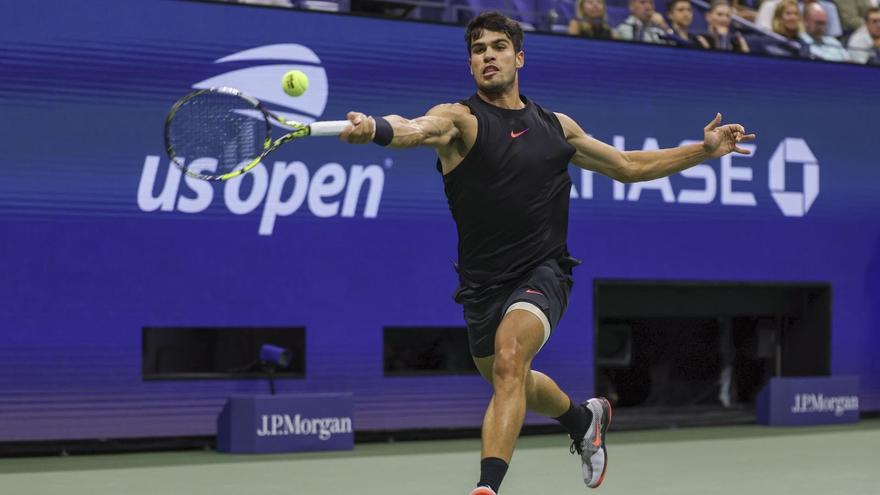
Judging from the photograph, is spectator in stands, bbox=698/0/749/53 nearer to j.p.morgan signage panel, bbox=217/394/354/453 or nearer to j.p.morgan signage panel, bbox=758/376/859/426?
j.p.morgan signage panel, bbox=758/376/859/426

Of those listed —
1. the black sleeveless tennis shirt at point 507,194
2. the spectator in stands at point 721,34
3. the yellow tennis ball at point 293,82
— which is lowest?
the black sleeveless tennis shirt at point 507,194

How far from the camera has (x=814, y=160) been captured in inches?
469

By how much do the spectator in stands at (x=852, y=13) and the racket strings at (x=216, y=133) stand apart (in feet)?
28.6

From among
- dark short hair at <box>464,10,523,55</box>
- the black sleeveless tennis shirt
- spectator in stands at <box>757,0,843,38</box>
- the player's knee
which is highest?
spectator in stands at <box>757,0,843,38</box>

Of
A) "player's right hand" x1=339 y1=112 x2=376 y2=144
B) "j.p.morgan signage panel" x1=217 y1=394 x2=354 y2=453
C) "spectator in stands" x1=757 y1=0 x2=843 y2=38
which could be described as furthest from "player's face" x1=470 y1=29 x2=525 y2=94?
"spectator in stands" x1=757 y1=0 x2=843 y2=38

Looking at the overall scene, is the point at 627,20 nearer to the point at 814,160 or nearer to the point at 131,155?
the point at 814,160

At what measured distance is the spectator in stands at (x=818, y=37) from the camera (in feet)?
39.7

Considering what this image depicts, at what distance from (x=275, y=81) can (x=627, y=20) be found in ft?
10.9

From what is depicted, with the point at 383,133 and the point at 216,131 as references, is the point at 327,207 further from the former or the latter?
the point at 383,133

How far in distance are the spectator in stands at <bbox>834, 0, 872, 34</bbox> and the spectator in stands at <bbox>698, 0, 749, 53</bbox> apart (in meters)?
1.56

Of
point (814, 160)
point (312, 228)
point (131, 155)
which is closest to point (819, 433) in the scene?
point (814, 160)

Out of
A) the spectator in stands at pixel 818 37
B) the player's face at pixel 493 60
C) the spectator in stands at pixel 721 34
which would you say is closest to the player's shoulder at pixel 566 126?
the player's face at pixel 493 60

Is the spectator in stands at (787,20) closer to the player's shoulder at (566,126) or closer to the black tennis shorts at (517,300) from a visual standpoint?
the player's shoulder at (566,126)

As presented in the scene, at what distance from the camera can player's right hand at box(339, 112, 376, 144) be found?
481 cm
